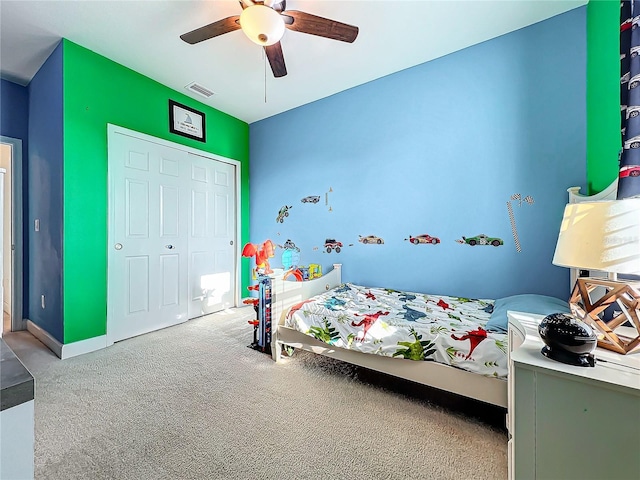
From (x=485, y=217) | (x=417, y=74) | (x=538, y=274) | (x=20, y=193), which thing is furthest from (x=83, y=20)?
(x=538, y=274)

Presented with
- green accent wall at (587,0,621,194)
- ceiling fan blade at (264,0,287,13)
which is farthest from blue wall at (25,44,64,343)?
green accent wall at (587,0,621,194)

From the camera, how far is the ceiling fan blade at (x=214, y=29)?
174 centimetres

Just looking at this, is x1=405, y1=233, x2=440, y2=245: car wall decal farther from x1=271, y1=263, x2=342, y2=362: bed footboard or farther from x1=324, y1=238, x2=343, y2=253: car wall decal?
x1=271, y1=263, x2=342, y2=362: bed footboard

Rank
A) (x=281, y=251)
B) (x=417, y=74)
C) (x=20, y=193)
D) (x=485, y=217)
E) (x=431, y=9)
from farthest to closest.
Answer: (x=281, y=251)
(x=20, y=193)
(x=417, y=74)
(x=485, y=217)
(x=431, y=9)

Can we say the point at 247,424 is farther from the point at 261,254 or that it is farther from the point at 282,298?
the point at 261,254

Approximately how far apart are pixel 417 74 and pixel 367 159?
91cm

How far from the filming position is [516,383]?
0.83 metres

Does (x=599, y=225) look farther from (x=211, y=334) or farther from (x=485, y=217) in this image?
(x=211, y=334)

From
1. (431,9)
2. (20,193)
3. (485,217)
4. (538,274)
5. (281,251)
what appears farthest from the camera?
(281,251)

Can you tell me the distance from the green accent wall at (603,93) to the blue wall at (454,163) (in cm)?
9

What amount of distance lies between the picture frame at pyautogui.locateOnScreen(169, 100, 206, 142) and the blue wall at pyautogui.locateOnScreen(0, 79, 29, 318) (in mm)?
1487

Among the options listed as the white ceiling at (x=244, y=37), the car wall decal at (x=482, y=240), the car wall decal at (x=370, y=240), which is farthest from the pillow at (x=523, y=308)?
the white ceiling at (x=244, y=37)

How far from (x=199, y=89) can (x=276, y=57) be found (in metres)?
1.57

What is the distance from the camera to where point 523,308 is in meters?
1.66
